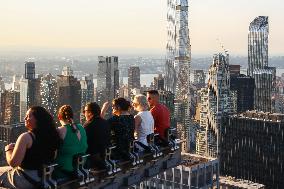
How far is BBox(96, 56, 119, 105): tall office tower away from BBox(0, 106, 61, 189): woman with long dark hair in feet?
486

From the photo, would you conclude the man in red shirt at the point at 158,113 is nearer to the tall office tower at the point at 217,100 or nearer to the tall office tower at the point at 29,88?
the tall office tower at the point at 217,100

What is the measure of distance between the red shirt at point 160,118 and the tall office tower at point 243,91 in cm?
14362

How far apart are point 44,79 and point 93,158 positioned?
14092 cm

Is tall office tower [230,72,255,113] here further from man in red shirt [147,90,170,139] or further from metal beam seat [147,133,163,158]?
metal beam seat [147,133,163,158]

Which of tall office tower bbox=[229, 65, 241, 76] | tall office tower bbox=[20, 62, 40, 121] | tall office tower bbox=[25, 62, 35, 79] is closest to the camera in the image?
tall office tower bbox=[20, 62, 40, 121]

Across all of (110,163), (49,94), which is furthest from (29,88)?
(110,163)

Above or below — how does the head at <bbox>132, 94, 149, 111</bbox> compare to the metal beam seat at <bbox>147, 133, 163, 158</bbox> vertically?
above

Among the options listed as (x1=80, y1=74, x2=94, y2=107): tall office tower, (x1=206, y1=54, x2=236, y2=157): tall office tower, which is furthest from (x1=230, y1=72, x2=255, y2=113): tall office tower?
(x1=80, y1=74, x2=94, y2=107): tall office tower

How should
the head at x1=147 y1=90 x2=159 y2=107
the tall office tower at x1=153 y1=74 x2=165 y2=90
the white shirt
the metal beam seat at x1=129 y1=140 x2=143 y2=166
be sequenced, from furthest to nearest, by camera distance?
the tall office tower at x1=153 y1=74 x2=165 y2=90 → the head at x1=147 y1=90 x2=159 y2=107 → the white shirt → the metal beam seat at x1=129 y1=140 x2=143 y2=166

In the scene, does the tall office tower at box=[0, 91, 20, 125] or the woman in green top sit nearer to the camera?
the woman in green top

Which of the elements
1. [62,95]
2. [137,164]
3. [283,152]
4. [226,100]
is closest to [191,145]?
[226,100]

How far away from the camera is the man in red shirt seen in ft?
37.6

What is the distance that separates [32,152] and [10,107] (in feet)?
410

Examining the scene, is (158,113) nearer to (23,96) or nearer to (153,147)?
(153,147)
